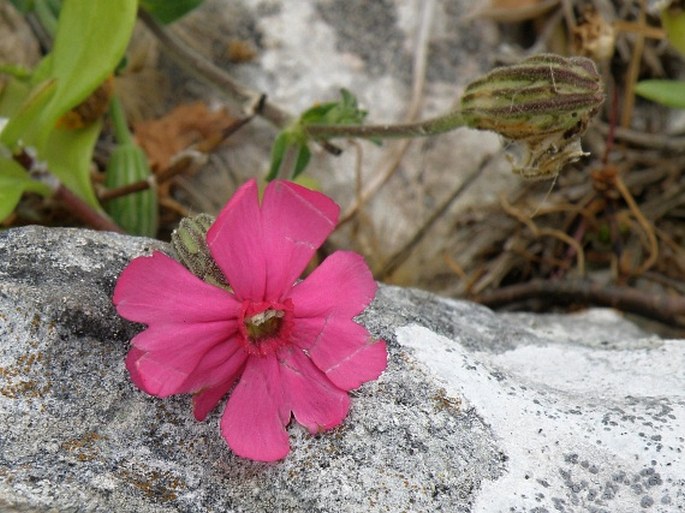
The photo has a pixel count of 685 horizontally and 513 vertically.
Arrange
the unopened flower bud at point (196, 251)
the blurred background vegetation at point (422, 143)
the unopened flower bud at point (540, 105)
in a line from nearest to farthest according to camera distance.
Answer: the unopened flower bud at point (196, 251)
the unopened flower bud at point (540, 105)
the blurred background vegetation at point (422, 143)

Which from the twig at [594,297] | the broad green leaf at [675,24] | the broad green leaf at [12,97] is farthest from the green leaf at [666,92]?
the broad green leaf at [12,97]

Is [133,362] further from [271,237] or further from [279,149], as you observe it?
[279,149]

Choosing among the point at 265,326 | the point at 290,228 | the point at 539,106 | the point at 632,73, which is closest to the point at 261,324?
the point at 265,326

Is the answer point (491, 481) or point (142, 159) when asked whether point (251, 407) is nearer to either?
point (491, 481)

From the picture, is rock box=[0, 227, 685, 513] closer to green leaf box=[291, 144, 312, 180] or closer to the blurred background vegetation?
green leaf box=[291, 144, 312, 180]

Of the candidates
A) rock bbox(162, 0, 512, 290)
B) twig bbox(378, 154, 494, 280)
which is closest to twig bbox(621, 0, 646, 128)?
rock bbox(162, 0, 512, 290)

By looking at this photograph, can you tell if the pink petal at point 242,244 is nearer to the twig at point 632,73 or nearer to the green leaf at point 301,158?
the green leaf at point 301,158
